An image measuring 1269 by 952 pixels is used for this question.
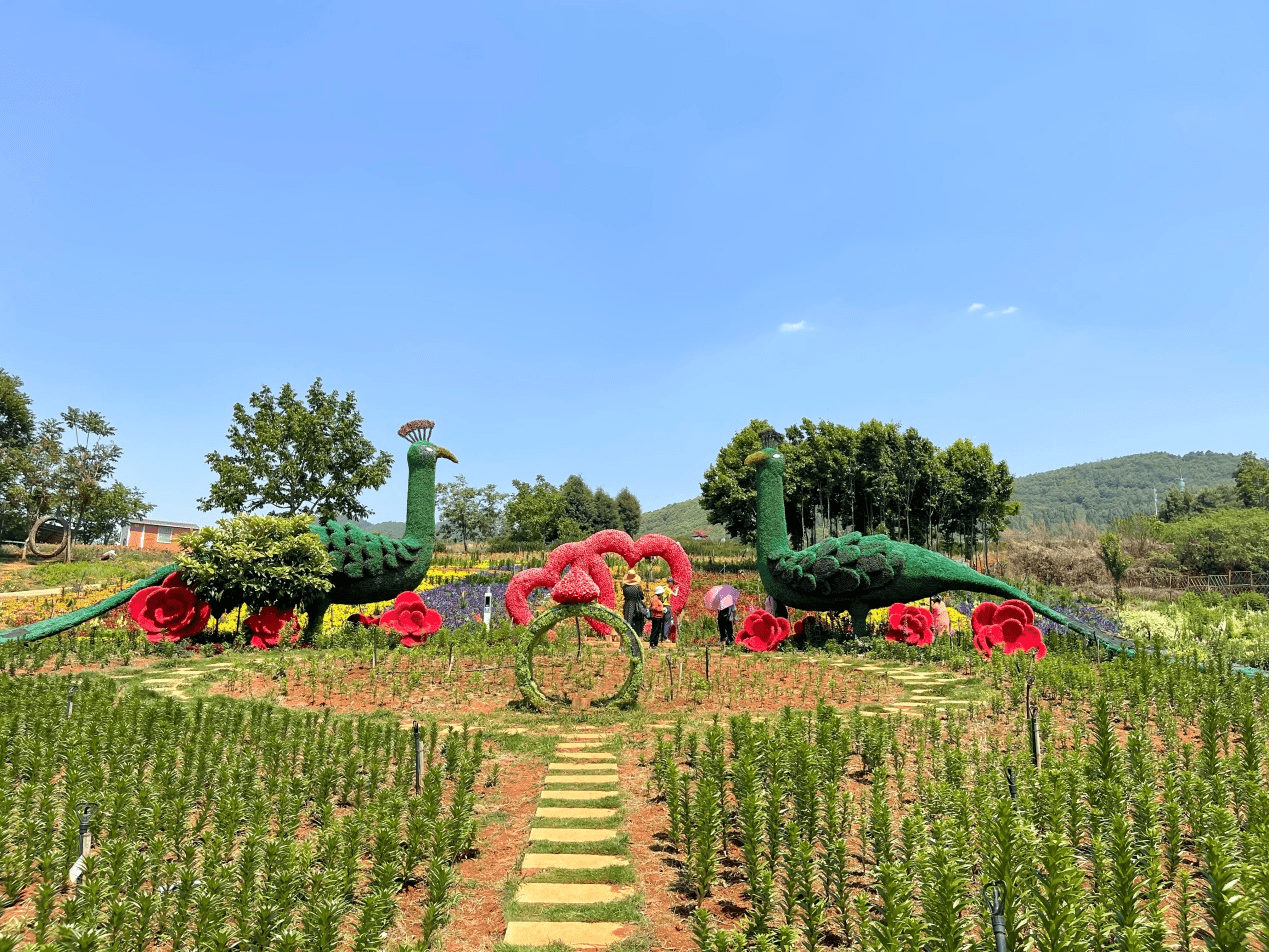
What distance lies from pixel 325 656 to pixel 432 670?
2.52m

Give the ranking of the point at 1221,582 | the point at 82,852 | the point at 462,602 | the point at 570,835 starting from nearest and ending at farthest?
the point at 82,852, the point at 570,835, the point at 462,602, the point at 1221,582

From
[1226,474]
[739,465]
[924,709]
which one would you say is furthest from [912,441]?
[1226,474]

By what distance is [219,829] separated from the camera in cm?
474

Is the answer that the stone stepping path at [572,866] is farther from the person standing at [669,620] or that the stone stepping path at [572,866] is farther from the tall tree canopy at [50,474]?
the tall tree canopy at [50,474]

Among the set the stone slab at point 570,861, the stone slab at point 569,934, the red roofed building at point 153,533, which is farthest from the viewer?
the red roofed building at point 153,533

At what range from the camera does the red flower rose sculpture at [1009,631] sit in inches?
487

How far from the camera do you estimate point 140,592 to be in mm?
13664

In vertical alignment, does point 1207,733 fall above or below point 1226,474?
below

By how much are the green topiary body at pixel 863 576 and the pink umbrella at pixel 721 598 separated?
88cm

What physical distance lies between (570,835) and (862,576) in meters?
9.57

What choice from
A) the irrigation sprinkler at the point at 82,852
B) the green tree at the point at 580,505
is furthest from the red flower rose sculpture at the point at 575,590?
the green tree at the point at 580,505

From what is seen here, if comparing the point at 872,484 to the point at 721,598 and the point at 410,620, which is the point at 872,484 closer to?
the point at 721,598

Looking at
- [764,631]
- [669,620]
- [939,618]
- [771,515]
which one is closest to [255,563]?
[669,620]

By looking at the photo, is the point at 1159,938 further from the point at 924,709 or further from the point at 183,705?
the point at 183,705
